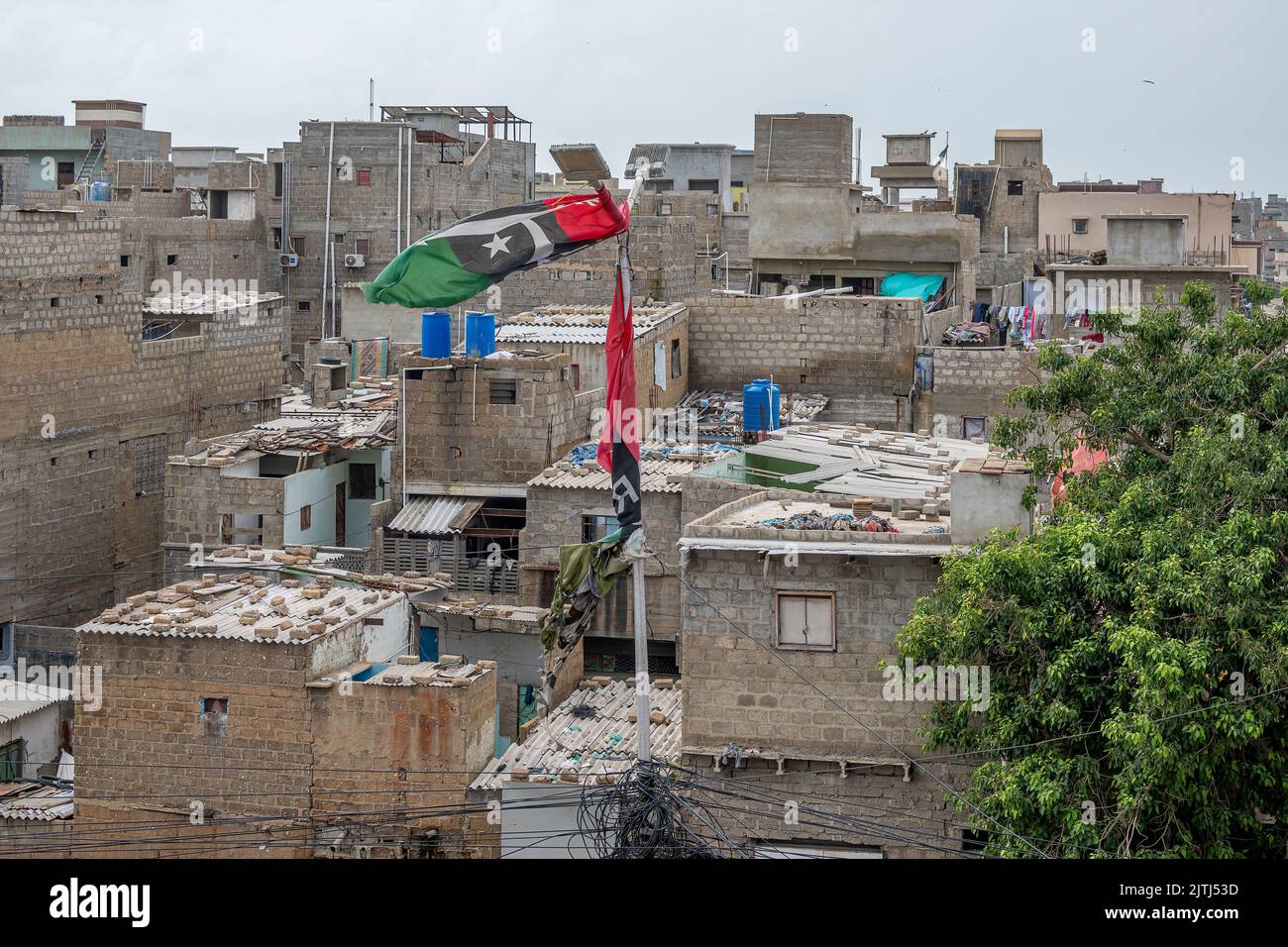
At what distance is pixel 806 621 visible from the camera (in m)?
17.2

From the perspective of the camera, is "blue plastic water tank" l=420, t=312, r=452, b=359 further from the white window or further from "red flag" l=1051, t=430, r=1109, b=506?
the white window

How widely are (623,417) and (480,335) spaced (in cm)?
1191

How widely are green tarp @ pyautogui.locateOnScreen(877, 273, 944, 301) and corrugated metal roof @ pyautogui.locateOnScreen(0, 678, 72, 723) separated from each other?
2041 centimetres

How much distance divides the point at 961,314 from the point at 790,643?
2275 cm

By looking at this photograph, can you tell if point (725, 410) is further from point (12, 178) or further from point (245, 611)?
point (12, 178)

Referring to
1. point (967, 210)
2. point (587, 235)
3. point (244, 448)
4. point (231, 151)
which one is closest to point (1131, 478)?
point (587, 235)

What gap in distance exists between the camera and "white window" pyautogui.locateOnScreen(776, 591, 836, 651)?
1711 cm

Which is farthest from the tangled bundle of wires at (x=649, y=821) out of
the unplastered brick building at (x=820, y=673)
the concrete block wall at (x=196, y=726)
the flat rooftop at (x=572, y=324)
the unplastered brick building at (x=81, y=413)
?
the unplastered brick building at (x=81, y=413)

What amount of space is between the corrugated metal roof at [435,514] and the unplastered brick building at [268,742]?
6.06 m

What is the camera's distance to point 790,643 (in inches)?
677

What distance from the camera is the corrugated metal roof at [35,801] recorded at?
66.9ft

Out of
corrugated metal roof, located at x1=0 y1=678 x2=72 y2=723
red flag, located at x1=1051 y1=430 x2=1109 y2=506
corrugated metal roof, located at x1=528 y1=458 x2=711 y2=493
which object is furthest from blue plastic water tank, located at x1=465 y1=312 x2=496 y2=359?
red flag, located at x1=1051 y1=430 x2=1109 y2=506

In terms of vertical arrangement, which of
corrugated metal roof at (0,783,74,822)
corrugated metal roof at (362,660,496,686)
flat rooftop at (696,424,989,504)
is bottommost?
corrugated metal roof at (0,783,74,822)

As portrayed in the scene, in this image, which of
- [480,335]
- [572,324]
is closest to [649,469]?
[480,335]
